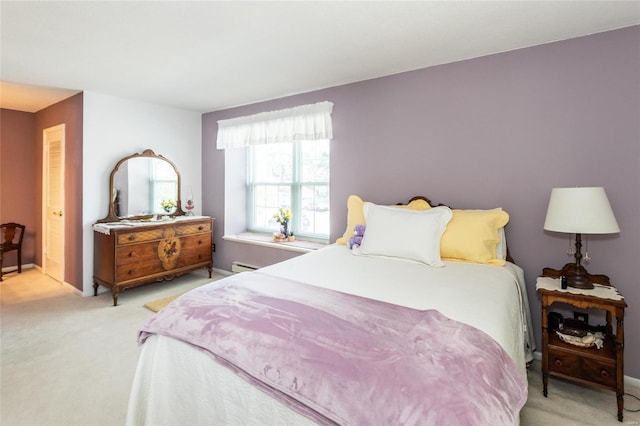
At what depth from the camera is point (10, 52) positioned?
2611 millimetres

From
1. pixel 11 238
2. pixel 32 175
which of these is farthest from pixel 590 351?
pixel 32 175

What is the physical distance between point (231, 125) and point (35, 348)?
3.09m

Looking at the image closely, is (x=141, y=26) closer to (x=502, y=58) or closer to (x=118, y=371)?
(x=118, y=371)

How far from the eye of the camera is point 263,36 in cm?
231

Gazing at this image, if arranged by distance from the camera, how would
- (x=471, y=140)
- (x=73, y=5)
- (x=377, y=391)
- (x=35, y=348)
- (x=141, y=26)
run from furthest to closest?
(x=471, y=140) → (x=35, y=348) → (x=141, y=26) → (x=73, y=5) → (x=377, y=391)

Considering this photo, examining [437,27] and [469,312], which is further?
[437,27]

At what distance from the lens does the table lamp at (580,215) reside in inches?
75.2

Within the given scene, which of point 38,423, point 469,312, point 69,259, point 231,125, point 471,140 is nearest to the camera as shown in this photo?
point 469,312

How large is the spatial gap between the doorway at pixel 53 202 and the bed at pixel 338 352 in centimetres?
358

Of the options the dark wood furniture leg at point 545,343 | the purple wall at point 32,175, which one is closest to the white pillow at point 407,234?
the dark wood furniture leg at point 545,343

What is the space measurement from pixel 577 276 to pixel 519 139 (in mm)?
1086

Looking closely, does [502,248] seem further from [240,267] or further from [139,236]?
[139,236]

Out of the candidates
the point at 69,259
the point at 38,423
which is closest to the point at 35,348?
the point at 38,423

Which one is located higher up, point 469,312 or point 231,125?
point 231,125
